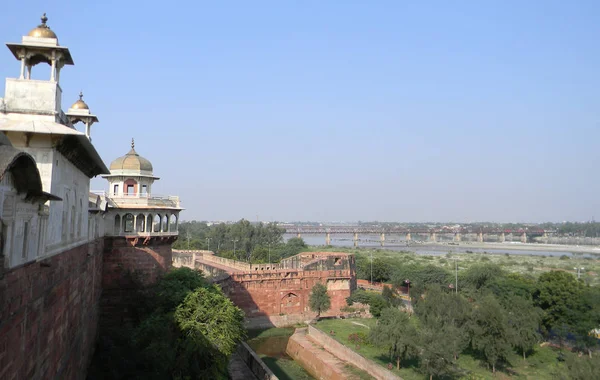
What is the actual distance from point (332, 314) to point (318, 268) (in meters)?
4.51

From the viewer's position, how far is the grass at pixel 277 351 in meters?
24.1

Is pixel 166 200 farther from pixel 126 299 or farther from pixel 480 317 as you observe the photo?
pixel 480 317

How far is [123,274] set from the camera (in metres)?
19.9

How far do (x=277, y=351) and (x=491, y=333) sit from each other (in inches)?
493

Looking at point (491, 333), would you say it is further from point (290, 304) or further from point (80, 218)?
point (80, 218)

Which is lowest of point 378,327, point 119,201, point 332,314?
point 332,314

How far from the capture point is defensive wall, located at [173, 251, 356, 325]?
3412cm

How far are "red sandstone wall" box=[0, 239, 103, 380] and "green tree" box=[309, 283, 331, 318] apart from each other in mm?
23746

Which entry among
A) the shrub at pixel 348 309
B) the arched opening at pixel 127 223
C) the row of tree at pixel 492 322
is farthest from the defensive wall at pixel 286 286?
the arched opening at pixel 127 223

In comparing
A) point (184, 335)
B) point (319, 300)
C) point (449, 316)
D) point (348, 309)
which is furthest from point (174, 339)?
point (348, 309)

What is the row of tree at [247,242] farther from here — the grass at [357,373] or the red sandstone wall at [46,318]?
the red sandstone wall at [46,318]

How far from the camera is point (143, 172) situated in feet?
70.7

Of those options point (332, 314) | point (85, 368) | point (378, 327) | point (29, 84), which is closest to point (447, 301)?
point (378, 327)

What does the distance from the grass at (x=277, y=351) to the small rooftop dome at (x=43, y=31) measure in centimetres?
1877
